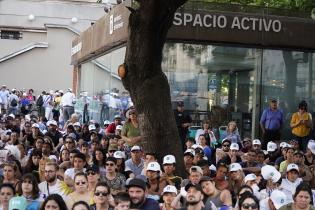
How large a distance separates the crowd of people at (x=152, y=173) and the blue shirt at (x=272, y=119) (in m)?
0.03

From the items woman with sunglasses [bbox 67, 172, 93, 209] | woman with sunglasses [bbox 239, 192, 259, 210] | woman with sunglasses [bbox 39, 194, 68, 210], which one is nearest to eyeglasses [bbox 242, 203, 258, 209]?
woman with sunglasses [bbox 239, 192, 259, 210]

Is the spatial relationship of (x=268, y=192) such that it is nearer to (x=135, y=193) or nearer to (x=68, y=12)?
(x=135, y=193)

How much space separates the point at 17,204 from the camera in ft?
26.8

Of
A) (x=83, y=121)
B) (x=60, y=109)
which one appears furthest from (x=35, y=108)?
(x=83, y=121)

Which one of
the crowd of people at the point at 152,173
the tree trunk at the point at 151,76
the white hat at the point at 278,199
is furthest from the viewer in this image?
the tree trunk at the point at 151,76

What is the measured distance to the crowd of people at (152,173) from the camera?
8.64 meters

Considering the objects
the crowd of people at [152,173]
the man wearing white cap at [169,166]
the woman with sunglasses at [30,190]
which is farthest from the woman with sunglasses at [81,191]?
the man wearing white cap at [169,166]

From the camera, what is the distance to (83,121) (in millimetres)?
24922

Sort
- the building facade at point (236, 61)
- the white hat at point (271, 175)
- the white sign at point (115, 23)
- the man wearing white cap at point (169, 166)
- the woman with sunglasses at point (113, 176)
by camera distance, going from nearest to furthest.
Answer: the white hat at point (271, 175) → the woman with sunglasses at point (113, 176) → the man wearing white cap at point (169, 166) → the building facade at point (236, 61) → the white sign at point (115, 23)

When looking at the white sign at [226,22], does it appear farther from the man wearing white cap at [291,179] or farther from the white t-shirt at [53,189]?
the white t-shirt at [53,189]

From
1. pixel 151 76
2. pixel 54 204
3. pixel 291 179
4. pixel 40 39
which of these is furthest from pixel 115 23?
pixel 40 39

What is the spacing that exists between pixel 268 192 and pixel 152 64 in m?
3.49

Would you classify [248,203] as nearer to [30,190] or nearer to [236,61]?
[30,190]

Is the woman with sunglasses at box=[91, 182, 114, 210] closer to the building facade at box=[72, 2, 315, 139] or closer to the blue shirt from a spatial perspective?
the building facade at box=[72, 2, 315, 139]
